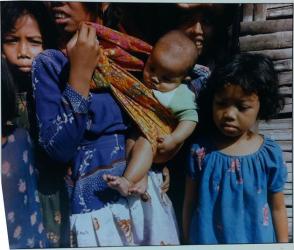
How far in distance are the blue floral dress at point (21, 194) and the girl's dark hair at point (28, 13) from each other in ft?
1.79

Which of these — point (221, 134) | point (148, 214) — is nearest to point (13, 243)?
point (148, 214)

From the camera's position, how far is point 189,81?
361cm

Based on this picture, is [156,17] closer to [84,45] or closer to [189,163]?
[84,45]

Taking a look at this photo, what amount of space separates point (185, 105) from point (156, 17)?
508 millimetres

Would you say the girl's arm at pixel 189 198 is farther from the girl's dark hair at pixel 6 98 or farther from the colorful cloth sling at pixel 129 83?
the girl's dark hair at pixel 6 98

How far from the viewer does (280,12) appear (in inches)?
144

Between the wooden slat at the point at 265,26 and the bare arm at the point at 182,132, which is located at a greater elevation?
the wooden slat at the point at 265,26

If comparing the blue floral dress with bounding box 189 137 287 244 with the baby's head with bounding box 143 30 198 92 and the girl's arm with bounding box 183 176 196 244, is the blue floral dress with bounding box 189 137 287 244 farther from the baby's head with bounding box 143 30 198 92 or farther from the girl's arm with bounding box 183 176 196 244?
the baby's head with bounding box 143 30 198 92

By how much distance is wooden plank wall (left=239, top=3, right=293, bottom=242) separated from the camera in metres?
3.64

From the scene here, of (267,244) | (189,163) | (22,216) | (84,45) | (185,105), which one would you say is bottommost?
(267,244)

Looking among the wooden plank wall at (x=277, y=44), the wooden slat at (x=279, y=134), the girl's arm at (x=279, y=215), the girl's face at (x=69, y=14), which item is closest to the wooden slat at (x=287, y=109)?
the wooden plank wall at (x=277, y=44)

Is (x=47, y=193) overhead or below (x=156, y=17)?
below

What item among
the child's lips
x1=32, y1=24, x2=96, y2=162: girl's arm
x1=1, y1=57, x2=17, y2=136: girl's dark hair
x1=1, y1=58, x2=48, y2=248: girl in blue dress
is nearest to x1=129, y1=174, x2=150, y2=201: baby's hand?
x1=32, y1=24, x2=96, y2=162: girl's arm

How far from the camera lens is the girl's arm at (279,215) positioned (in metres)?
3.71
